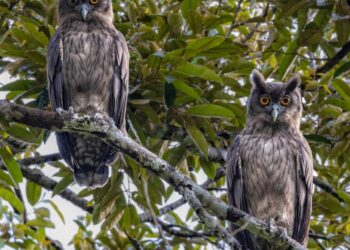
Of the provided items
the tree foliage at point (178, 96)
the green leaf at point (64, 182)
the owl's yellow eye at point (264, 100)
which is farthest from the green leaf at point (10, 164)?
the owl's yellow eye at point (264, 100)

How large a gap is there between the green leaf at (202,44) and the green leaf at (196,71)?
0.33 ft

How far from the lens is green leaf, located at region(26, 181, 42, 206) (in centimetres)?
561

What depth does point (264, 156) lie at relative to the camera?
5008 mm

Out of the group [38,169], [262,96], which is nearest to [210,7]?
[262,96]

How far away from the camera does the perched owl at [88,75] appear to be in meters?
5.15

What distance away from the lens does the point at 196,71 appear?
433 cm

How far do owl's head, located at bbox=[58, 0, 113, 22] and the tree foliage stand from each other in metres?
0.11

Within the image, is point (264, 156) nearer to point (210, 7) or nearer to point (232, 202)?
point (232, 202)

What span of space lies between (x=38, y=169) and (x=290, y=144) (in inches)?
80.4

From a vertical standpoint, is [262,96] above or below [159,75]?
below

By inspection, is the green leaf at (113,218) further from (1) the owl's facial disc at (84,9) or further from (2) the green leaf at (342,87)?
(2) the green leaf at (342,87)

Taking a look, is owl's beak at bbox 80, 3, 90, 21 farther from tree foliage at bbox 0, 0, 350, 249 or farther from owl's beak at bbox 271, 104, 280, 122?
owl's beak at bbox 271, 104, 280, 122

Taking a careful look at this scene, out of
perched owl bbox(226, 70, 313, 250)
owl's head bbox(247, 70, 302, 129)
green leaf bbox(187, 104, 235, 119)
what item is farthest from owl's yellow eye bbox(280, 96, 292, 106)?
green leaf bbox(187, 104, 235, 119)

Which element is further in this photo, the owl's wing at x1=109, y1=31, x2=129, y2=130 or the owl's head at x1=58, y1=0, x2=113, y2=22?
the owl's head at x1=58, y1=0, x2=113, y2=22
